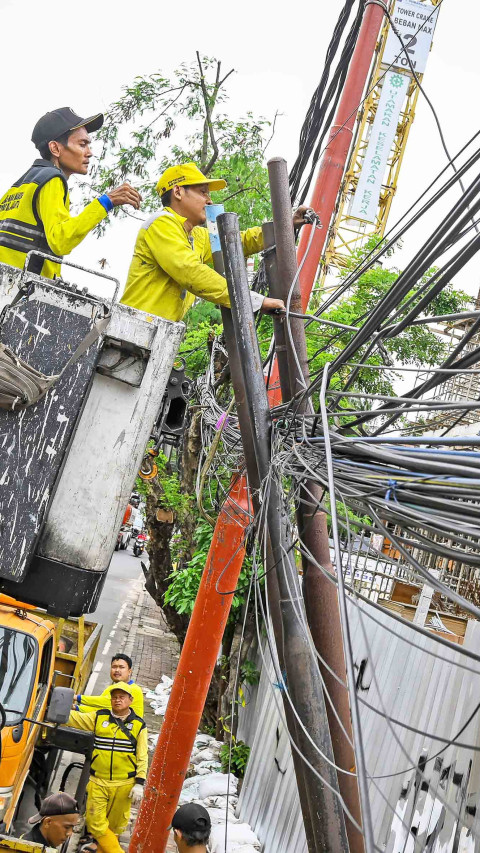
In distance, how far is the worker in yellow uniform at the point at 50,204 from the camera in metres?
4.08

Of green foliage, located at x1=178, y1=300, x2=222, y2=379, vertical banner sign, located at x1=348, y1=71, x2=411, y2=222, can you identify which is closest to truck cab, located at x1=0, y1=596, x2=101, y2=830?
green foliage, located at x1=178, y1=300, x2=222, y2=379

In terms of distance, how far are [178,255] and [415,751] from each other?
3104mm

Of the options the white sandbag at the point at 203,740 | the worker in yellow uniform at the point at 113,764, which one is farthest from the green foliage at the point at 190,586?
the worker in yellow uniform at the point at 113,764

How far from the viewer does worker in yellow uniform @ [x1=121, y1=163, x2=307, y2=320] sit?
4.11 meters

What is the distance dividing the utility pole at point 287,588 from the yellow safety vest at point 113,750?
498 centimetres

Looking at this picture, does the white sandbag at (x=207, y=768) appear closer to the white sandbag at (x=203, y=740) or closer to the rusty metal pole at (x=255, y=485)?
the white sandbag at (x=203, y=740)

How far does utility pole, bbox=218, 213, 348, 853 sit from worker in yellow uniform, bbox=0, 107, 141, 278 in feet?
2.29

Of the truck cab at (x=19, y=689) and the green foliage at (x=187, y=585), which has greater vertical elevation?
the green foliage at (x=187, y=585)

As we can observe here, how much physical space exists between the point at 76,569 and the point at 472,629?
84.5 inches

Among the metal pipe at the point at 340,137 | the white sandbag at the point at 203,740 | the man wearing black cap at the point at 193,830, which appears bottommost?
the white sandbag at the point at 203,740

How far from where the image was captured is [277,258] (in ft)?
12.5

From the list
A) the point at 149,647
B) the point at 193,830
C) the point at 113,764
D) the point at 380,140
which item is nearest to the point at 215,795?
the point at 113,764

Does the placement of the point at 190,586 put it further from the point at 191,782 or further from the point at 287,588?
the point at 287,588

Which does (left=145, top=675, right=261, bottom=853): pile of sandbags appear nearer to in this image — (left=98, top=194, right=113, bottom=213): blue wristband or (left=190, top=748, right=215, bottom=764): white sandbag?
(left=190, top=748, right=215, bottom=764): white sandbag
